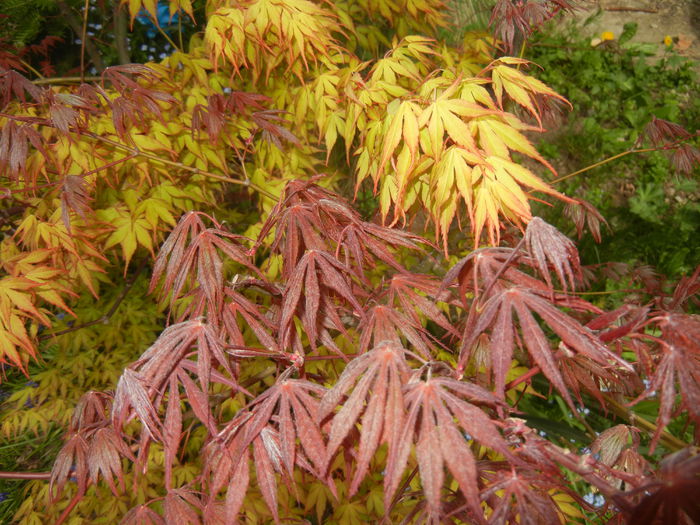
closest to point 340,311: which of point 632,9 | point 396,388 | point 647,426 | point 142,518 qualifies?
point 396,388

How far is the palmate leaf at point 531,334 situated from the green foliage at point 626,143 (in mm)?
2545

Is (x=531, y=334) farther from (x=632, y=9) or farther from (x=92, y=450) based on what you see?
(x=632, y=9)

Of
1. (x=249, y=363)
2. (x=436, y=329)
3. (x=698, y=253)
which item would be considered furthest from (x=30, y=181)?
(x=698, y=253)

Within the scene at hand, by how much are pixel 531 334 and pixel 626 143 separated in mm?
3761

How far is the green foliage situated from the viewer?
3.07m

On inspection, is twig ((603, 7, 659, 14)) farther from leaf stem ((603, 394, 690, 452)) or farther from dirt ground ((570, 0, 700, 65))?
leaf stem ((603, 394, 690, 452))

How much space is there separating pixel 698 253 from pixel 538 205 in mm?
980

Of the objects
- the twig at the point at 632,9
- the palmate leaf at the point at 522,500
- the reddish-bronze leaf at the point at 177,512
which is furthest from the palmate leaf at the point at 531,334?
the twig at the point at 632,9

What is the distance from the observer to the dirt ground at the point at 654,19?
4.57m

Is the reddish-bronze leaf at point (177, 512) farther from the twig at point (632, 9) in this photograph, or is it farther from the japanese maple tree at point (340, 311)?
the twig at point (632, 9)

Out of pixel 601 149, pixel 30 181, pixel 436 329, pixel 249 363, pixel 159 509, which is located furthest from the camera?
pixel 601 149

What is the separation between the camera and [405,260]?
190cm

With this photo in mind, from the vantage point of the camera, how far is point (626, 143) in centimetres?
376

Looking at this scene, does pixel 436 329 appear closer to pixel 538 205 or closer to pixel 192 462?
pixel 192 462
